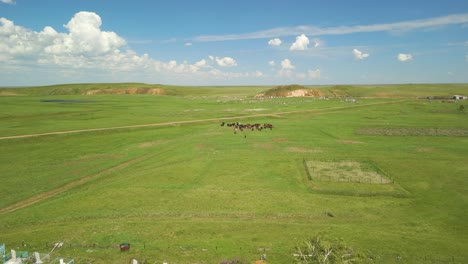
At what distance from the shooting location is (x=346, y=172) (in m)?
47.5

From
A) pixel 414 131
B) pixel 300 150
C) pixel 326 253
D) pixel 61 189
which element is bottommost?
pixel 61 189

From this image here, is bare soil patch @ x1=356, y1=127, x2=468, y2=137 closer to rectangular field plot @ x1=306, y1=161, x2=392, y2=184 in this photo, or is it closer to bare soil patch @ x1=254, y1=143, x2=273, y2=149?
bare soil patch @ x1=254, y1=143, x2=273, y2=149

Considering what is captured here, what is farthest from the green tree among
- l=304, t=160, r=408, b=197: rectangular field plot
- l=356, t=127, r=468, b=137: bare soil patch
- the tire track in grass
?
l=356, t=127, r=468, b=137: bare soil patch

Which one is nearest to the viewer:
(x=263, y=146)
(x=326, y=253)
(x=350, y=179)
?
(x=326, y=253)

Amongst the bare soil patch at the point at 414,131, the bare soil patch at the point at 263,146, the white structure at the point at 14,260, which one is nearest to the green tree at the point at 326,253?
the white structure at the point at 14,260

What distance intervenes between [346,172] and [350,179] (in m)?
3.55

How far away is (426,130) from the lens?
264ft

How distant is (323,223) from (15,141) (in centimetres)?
6625

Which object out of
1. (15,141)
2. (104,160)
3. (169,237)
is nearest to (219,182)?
(169,237)

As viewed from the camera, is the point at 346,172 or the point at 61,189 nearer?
the point at 61,189

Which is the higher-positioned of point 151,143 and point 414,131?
point 414,131

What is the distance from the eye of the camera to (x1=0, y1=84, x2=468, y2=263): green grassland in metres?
27.1

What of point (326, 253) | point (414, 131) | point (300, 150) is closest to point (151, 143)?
point (300, 150)

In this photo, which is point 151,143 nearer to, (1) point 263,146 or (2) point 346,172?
(1) point 263,146
